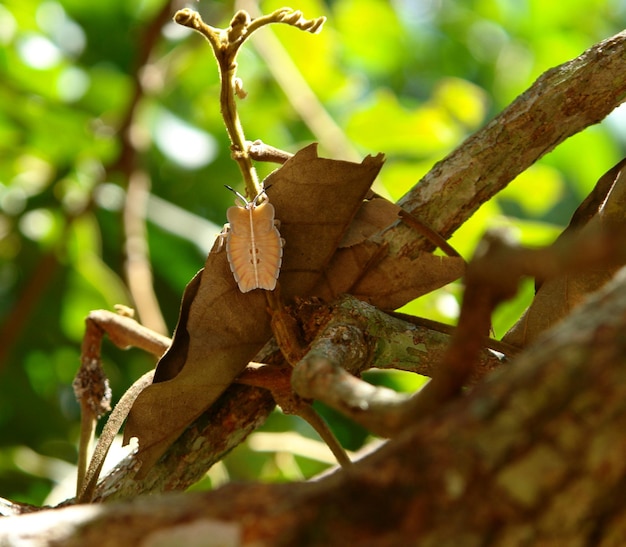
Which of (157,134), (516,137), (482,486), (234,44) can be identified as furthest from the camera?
(157,134)

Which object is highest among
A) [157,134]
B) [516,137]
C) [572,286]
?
[157,134]

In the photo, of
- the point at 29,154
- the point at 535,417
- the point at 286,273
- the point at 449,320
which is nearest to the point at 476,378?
the point at 286,273

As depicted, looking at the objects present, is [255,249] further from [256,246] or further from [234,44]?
[234,44]

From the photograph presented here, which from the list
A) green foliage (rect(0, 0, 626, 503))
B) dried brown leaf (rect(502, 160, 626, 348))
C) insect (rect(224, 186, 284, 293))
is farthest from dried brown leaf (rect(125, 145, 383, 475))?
green foliage (rect(0, 0, 626, 503))

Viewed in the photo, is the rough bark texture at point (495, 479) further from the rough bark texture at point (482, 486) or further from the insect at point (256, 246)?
the insect at point (256, 246)

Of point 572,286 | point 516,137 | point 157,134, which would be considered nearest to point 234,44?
point 516,137

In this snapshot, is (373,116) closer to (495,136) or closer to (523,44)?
(523,44)

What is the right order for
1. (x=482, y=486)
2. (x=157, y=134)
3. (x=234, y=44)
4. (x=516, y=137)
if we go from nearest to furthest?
(x=482, y=486)
(x=234, y=44)
(x=516, y=137)
(x=157, y=134)
